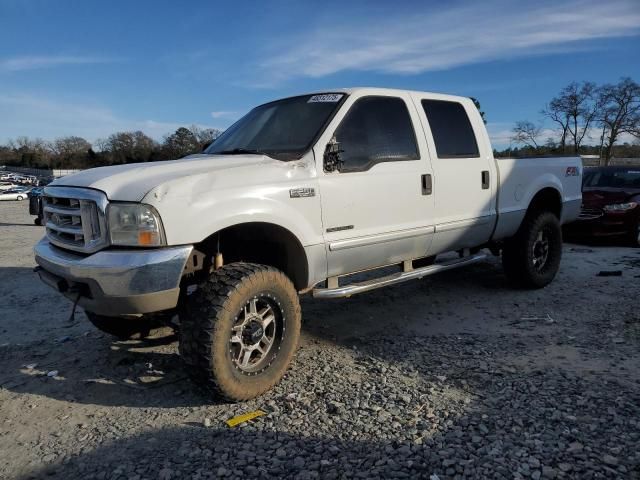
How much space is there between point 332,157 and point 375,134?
2.06 feet

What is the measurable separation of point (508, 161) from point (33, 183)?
72.9 metres

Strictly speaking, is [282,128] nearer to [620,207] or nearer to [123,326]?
[123,326]

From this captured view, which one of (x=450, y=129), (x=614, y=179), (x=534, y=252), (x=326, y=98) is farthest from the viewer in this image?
(x=614, y=179)

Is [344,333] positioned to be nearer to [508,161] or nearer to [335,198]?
[335,198]

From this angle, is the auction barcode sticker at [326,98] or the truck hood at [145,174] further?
the auction barcode sticker at [326,98]

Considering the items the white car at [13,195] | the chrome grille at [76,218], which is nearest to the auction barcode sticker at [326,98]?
the chrome grille at [76,218]

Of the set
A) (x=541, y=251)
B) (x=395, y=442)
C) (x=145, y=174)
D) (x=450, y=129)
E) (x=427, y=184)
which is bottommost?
(x=395, y=442)

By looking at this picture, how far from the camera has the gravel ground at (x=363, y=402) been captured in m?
2.59

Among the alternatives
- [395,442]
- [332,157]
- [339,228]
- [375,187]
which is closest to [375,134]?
[375,187]

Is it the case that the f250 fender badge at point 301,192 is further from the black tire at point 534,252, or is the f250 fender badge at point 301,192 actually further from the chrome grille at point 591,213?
the chrome grille at point 591,213

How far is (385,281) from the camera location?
165 inches

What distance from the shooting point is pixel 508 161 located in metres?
5.38

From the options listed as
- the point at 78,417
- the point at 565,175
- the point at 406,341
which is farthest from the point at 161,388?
the point at 565,175

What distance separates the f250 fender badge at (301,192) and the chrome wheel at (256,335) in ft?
2.38
